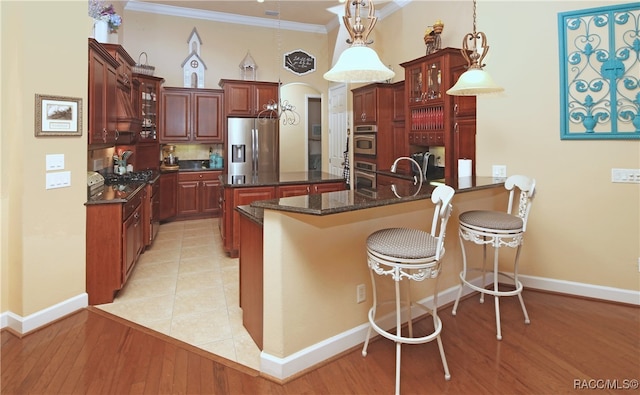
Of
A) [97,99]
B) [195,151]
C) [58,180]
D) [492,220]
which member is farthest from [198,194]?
[492,220]

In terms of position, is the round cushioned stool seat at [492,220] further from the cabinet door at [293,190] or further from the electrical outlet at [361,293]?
the cabinet door at [293,190]

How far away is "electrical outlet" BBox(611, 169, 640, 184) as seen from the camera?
9.61 ft

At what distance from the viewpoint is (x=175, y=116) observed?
6352 millimetres

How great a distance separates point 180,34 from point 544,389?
7.13m

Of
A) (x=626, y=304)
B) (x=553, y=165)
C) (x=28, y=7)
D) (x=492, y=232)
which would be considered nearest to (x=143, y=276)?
(x=28, y=7)

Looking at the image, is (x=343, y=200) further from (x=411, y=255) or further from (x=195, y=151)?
(x=195, y=151)

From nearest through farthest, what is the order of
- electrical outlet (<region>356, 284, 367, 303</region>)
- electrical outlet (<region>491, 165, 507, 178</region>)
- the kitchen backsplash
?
electrical outlet (<region>356, 284, 367, 303</region>) → electrical outlet (<region>491, 165, 507, 178</region>) → the kitchen backsplash

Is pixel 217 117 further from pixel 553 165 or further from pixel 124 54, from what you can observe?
pixel 553 165

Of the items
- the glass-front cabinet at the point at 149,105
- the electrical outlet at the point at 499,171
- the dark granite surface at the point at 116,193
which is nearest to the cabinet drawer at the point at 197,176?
the glass-front cabinet at the point at 149,105

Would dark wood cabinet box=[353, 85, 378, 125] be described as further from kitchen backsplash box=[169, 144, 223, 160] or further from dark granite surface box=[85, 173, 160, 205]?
dark granite surface box=[85, 173, 160, 205]

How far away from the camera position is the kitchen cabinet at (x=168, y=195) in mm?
6055

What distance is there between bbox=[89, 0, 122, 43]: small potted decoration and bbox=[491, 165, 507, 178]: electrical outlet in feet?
14.4

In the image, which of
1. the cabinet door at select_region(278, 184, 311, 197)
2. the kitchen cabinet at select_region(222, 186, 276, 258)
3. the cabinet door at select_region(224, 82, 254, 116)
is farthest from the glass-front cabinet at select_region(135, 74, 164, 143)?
the cabinet door at select_region(278, 184, 311, 197)

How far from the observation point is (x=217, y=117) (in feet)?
21.7
